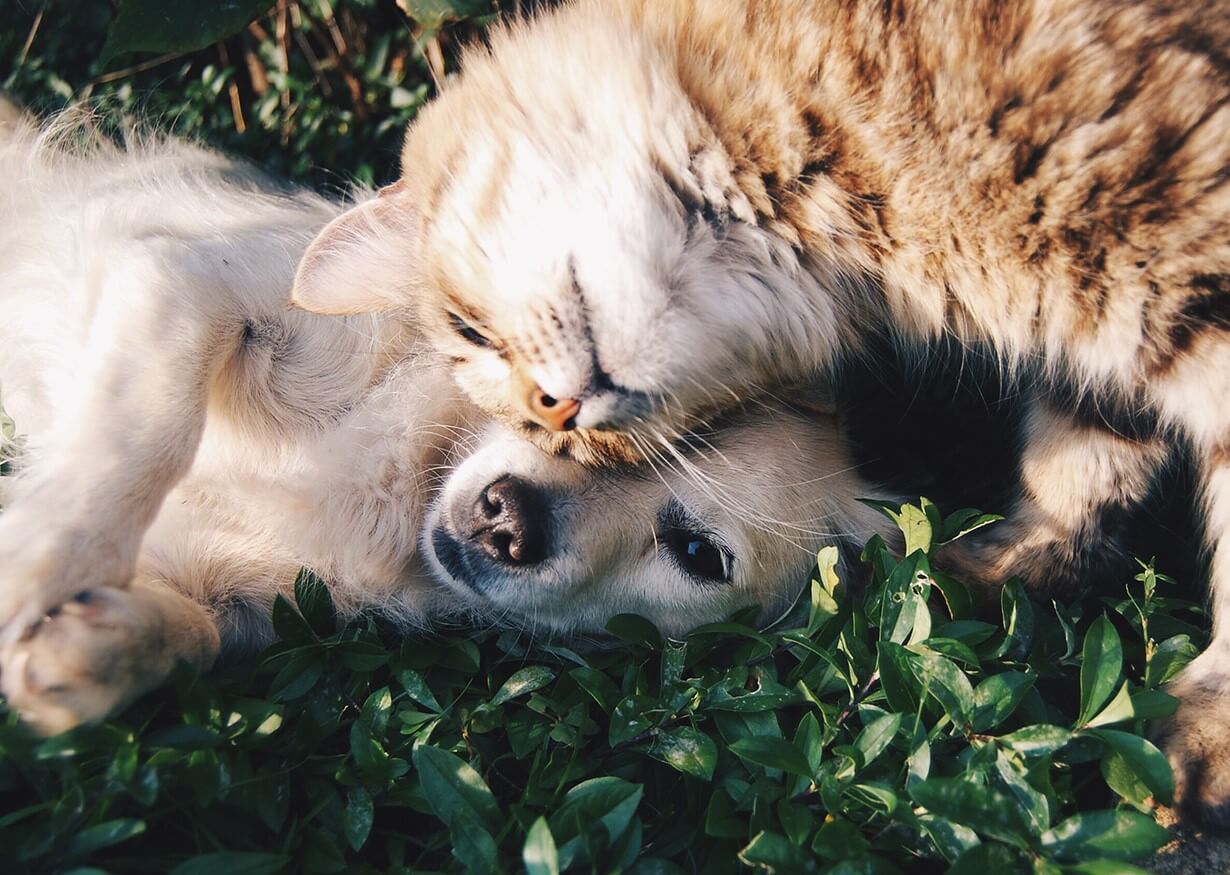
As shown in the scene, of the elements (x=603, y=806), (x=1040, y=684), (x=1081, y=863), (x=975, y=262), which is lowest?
(x=1040, y=684)

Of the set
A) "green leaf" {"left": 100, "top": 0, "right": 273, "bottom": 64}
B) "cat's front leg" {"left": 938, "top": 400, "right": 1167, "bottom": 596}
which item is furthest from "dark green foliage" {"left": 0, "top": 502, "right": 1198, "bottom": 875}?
"green leaf" {"left": 100, "top": 0, "right": 273, "bottom": 64}

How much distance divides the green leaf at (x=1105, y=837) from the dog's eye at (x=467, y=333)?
1.33 meters

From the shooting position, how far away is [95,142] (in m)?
3.51

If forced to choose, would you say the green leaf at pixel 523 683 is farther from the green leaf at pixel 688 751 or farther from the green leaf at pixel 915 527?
the green leaf at pixel 915 527

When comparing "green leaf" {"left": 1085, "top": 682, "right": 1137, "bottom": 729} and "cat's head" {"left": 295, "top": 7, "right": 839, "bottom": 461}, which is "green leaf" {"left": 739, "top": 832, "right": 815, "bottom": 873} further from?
"cat's head" {"left": 295, "top": 7, "right": 839, "bottom": 461}

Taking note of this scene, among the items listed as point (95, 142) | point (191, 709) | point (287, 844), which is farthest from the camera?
point (95, 142)

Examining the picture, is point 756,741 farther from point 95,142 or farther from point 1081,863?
point 95,142

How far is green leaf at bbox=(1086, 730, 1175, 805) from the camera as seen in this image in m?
1.72

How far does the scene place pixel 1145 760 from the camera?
1.74 meters

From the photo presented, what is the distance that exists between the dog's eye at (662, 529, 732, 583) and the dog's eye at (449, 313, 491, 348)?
24.8 inches

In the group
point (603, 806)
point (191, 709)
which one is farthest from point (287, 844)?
point (603, 806)

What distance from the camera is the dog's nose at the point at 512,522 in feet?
7.48

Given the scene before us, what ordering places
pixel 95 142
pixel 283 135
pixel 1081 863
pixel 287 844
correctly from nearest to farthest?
pixel 1081 863 < pixel 287 844 < pixel 95 142 < pixel 283 135

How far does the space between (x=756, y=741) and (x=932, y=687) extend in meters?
0.31
